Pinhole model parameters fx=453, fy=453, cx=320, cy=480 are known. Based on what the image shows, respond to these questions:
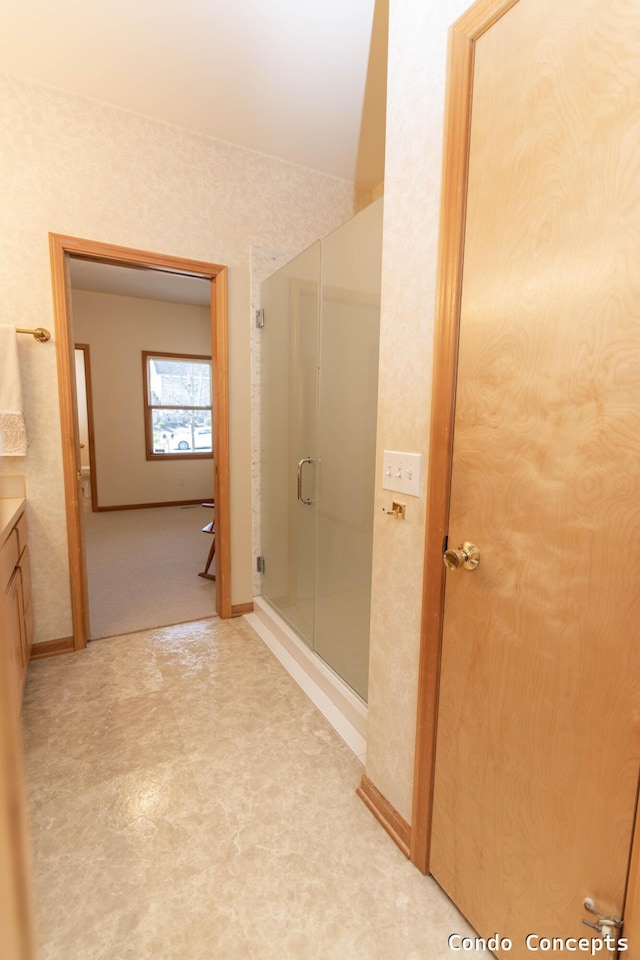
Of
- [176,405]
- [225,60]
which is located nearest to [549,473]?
[225,60]

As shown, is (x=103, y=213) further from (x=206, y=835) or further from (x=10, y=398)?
(x=206, y=835)

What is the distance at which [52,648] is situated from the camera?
240 cm

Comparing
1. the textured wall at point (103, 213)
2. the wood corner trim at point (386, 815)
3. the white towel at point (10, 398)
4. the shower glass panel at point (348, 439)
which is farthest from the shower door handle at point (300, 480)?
the white towel at point (10, 398)

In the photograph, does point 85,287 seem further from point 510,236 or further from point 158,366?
point 510,236

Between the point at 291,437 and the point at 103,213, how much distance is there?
1463 mm

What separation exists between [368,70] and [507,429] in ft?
6.44

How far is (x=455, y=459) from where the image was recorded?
1.09 meters

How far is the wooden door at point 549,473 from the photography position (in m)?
0.76

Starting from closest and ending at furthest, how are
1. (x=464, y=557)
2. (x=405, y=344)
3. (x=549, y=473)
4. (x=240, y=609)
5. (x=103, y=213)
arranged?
(x=549, y=473) < (x=464, y=557) < (x=405, y=344) < (x=103, y=213) < (x=240, y=609)

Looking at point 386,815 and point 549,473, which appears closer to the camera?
point 549,473

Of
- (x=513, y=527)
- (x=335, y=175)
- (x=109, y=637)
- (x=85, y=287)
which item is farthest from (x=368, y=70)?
(x=85, y=287)

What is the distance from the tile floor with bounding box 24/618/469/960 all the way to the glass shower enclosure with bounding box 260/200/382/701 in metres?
0.45

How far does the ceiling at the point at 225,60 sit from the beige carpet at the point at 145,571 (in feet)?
9.11

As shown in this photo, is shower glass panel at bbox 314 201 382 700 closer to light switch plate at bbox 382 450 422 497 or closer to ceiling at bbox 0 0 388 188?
light switch plate at bbox 382 450 422 497
